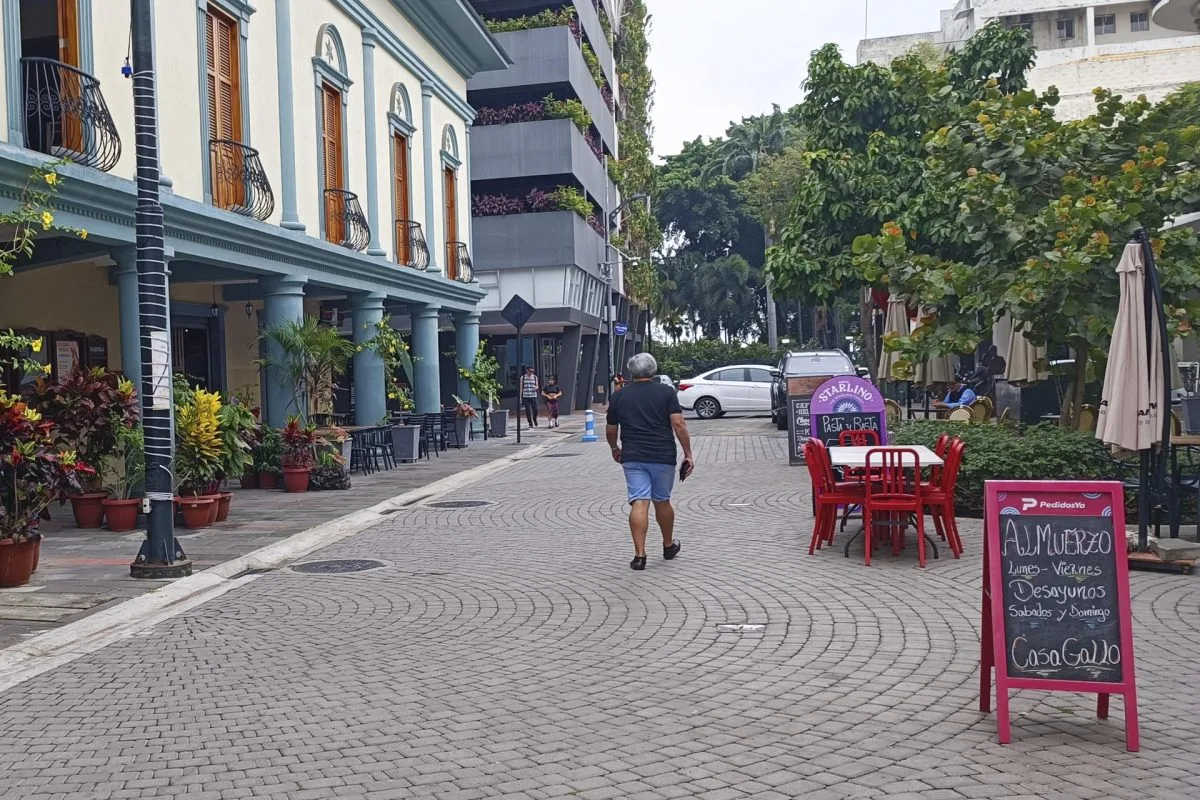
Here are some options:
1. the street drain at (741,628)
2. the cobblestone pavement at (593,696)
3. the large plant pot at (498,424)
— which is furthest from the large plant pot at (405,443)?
the street drain at (741,628)

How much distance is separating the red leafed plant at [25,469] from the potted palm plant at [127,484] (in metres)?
2.74

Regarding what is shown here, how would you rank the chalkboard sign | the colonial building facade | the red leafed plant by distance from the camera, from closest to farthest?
the red leafed plant < the colonial building facade < the chalkboard sign

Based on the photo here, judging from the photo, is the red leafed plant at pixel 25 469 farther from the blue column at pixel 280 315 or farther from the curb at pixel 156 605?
the blue column at pixel 280 315

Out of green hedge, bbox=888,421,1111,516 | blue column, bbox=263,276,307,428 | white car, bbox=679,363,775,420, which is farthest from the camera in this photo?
white car, bbox=679,363,775,420

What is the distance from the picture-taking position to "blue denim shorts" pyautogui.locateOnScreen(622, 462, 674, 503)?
939 cm

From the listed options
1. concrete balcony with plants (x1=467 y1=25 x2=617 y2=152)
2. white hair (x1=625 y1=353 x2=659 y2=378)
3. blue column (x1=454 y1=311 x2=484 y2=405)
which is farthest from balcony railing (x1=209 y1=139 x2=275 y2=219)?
concrete balcony with plants (x1=467 y1=25 x2=617 y2=152)

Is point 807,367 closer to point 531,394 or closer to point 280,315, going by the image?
point 531,394

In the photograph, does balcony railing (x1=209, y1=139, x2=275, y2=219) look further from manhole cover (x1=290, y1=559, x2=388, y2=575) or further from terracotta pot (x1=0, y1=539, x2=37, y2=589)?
terracotta pot (x1=0, y1=539, x2=37, y2=589)

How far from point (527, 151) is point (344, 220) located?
19.6 meters

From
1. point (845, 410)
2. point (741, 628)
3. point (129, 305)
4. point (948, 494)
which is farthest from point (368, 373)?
point (741, 628)

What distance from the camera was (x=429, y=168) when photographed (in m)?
24.0

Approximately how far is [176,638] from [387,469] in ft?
39.9

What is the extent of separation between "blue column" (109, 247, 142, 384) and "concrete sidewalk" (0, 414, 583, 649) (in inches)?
72.8

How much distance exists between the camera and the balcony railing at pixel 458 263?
25.8 m
